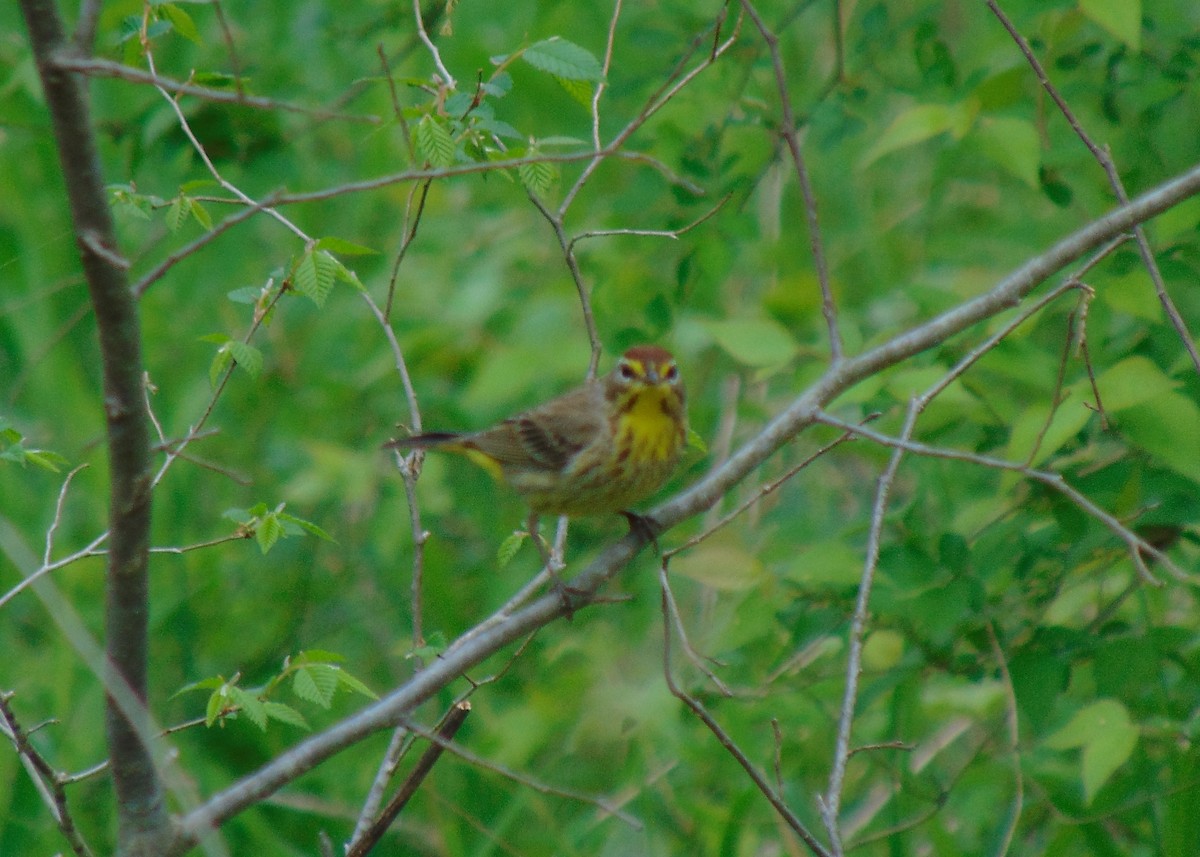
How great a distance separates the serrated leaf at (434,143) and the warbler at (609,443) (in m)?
1.26

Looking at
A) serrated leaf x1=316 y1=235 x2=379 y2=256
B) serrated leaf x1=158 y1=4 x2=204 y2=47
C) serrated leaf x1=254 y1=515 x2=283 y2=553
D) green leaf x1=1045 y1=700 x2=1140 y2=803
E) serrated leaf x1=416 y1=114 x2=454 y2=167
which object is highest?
serrated leaf x1=158 y1=4 x2=204 y2=47

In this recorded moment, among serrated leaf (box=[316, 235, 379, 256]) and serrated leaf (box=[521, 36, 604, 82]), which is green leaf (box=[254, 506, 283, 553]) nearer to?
serrated leaf (box=[316, 235, 379, 256])

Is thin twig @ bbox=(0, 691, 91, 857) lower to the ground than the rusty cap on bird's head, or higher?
higher

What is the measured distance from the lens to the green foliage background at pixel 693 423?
141 inches

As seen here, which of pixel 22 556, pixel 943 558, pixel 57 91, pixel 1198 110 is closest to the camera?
pixel 57 91

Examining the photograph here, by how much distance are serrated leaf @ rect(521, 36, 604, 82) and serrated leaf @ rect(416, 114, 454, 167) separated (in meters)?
0.23

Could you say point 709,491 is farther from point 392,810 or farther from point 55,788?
point 55,788

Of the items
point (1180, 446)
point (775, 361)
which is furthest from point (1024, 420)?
point (775, 361)

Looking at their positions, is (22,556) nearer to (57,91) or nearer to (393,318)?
(57,91)

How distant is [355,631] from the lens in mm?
5730

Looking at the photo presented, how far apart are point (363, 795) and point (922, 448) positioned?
341 cm

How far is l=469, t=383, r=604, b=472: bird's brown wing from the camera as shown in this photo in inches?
166

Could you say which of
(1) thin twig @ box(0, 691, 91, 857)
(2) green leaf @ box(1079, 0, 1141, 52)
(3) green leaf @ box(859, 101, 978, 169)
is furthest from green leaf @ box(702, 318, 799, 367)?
(1) thin twig @ box(0, 691, 91, 857)

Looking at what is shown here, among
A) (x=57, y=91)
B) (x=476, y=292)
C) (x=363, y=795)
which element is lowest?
(x=363, y=795)
